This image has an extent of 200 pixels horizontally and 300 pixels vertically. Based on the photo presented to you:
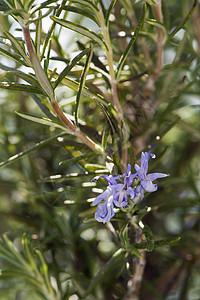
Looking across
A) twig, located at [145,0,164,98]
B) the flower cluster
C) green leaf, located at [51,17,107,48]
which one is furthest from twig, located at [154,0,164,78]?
the flower cluster

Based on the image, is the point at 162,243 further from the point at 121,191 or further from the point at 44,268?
the point at 44,268

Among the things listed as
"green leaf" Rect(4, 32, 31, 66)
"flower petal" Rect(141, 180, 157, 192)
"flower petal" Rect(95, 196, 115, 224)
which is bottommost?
"flower petal" Rect(95, 196, 115, 224)

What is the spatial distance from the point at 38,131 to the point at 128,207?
1.30ft

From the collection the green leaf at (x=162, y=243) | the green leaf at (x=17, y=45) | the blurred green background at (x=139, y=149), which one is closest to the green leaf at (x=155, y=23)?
the blurred green background at (x=139, y=149)

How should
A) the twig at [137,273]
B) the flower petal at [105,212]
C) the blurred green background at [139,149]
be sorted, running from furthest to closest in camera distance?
the blurred green background at [139,149], the twig at [137,273], the flower petal at [105,212]

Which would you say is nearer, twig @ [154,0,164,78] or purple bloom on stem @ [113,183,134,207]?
purple bloom on stem @ [113,183,134,207]

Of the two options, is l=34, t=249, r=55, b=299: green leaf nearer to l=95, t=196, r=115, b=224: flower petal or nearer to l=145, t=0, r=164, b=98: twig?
l=95, t=196, r=115, b=224: flower petal

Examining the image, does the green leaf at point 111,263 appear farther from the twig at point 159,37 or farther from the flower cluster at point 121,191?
the twig at point 159,37

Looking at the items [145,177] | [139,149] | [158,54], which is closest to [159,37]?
[158,54]

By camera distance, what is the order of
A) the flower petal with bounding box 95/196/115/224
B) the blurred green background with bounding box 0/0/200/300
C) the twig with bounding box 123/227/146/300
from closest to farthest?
the flower petal with bounding box 95/196/115/224
the twig with bounding box 123/227/146/300
the blurred green background with bounding box 0/0/200/300

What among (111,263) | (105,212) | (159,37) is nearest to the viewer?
(105,212)

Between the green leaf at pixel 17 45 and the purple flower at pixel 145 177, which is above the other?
the green leaf at pixel 17 45

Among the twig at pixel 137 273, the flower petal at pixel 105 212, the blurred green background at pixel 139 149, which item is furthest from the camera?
the blurred green background at pixel 139 149

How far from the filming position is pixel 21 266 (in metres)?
0.60
